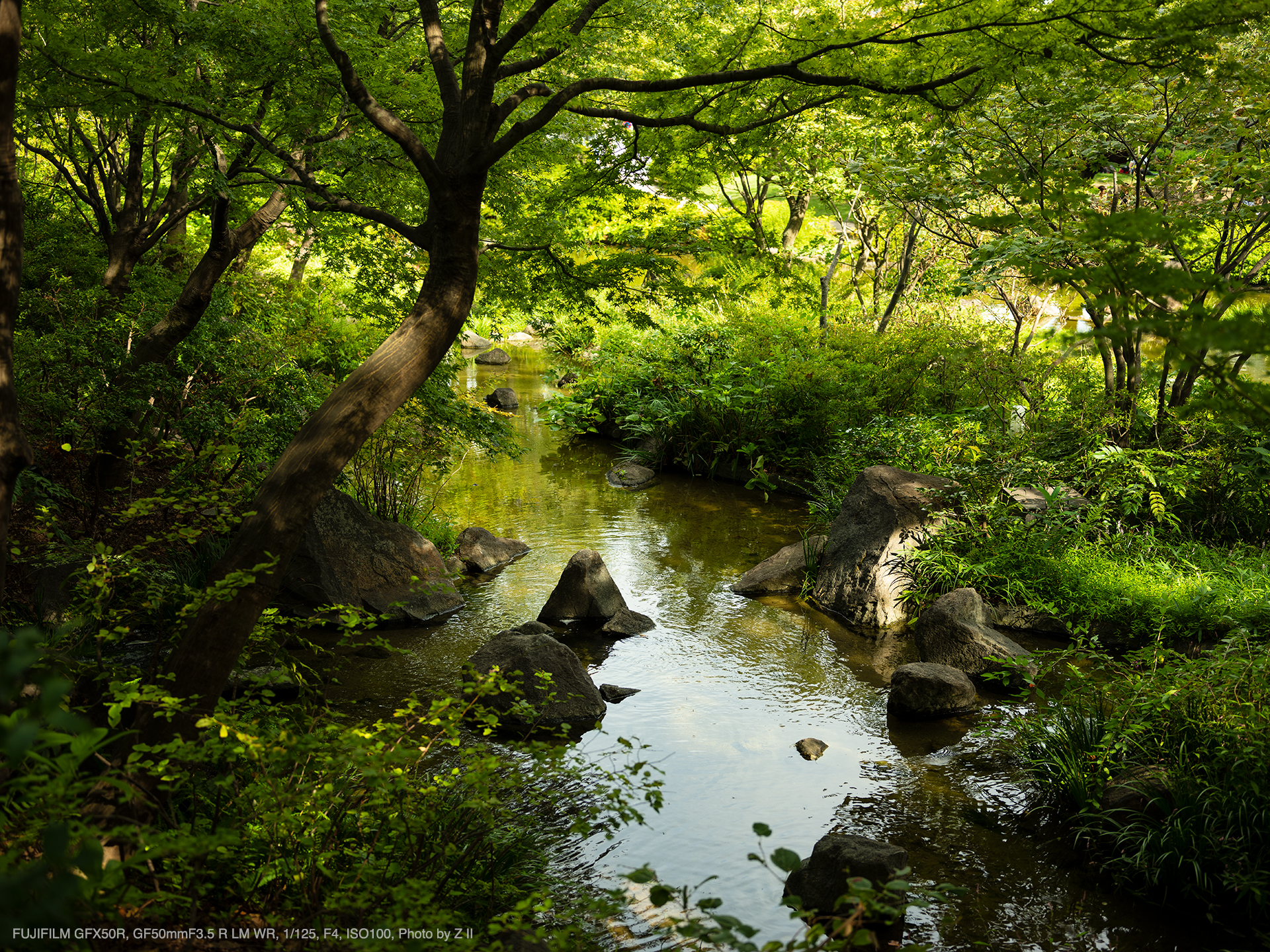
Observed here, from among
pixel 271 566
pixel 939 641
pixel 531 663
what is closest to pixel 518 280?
pixel 531 663

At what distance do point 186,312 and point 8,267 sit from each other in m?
3.68

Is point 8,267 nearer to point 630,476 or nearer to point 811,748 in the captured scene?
point 811,748

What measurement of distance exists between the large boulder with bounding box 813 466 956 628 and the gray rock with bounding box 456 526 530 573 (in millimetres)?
3258

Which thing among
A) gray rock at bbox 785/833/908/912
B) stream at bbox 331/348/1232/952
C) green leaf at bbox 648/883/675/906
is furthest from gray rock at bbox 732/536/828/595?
green leaf at bbox 648/883/675/906

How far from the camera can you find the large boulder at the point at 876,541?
23.7ft

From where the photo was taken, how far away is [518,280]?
6.41 m

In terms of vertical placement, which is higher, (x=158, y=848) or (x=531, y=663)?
(x=158, y=848)

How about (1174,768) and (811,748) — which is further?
(811,748)

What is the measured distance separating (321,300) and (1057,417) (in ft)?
31.4

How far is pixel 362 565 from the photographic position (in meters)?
6.98

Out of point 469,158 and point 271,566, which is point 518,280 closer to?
point 469,158

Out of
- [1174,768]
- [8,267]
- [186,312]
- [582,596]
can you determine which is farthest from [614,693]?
[186,312]

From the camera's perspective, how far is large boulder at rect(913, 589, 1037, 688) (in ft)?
19.6

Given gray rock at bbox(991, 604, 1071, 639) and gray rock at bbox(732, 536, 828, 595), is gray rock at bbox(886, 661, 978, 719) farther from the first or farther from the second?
gray rock at bbox(732, 536, 828, 595)
